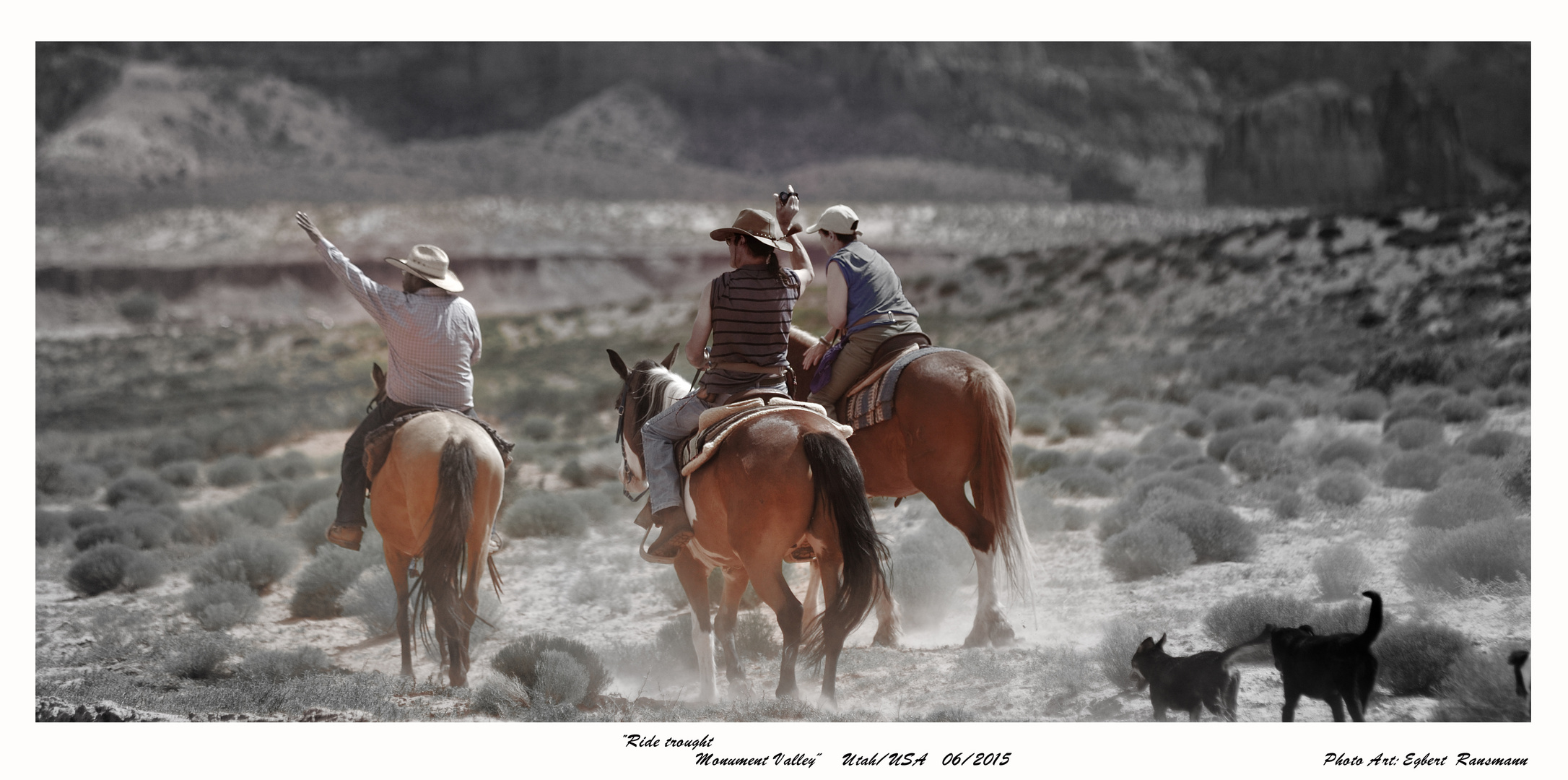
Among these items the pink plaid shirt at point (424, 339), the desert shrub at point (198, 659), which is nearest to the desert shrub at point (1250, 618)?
the pink plaid shirt at point (424, 339)

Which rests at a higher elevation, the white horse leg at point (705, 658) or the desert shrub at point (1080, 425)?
the desert shrub at point (1080, 425)

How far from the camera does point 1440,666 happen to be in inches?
216

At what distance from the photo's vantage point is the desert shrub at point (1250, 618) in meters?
6.25

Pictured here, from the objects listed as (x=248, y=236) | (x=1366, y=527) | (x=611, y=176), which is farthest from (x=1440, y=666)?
(x=611, y=176)

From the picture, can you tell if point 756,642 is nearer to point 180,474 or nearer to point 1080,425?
point 1080,425

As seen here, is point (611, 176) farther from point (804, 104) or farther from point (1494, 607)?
point (1494, 607)

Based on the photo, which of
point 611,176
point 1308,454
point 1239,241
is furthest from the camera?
point 611,176

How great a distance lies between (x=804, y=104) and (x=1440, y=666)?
12188cm

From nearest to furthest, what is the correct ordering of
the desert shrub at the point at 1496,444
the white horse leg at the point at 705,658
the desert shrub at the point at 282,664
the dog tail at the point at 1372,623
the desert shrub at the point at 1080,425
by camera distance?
the dog tail at the point at 1372,623
the white horse leg at the point at 705,658
the desert shrub at the point at 282,664
the desert shrub at the point at 1496,444
the desert shrub at the point at 1080,425

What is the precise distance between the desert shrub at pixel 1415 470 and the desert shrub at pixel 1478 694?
15.7 ft

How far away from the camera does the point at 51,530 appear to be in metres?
11.6

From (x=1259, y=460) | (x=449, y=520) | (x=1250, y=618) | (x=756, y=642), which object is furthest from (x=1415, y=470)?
(x=449, y=520)

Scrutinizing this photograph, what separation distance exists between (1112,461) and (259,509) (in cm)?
1024

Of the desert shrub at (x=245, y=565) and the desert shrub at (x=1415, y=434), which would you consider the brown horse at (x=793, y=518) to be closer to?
the desert shrub at (x=245, y=565)
